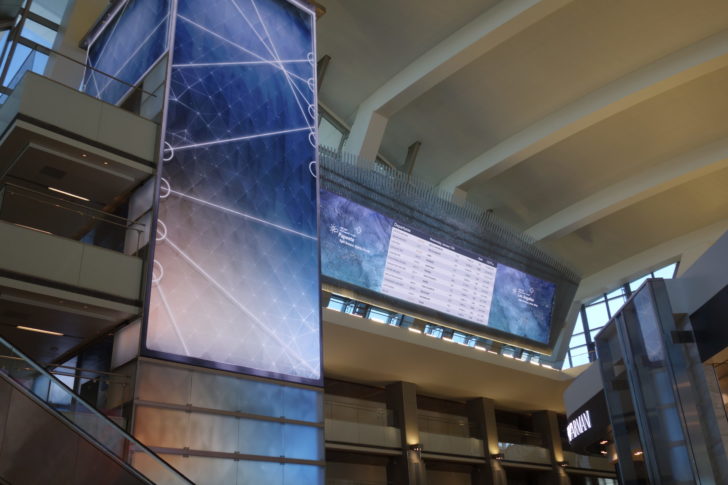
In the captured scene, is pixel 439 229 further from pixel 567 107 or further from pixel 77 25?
pixel 77 25

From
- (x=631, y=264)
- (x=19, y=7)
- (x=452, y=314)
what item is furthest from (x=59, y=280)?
(x=631, y=264)

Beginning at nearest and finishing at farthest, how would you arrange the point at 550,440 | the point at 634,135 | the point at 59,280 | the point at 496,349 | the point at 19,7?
the point at 59,280, the point at 19,7, the point at 496,349, the point at 634,135, the point at 550,440

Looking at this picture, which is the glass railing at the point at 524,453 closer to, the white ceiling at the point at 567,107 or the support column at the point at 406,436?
the support column at the point at 406,436

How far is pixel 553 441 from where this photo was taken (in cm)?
2369

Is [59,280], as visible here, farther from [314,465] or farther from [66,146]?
[314,465]

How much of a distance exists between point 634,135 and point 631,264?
7.35m

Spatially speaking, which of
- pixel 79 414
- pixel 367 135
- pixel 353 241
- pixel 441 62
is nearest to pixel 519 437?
pixel 353 241

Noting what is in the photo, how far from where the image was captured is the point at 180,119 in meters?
10.9

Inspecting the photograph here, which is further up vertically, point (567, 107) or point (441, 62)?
point (567, 107)

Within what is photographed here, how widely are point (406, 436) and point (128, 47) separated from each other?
12603 millimetres

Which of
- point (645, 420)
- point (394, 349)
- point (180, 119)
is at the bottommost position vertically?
point (645, 420)

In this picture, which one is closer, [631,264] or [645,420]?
[645,420]

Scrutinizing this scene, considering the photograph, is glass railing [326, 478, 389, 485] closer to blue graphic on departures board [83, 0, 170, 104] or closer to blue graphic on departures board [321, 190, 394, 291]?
blue graphic on departures board [321, 190, 394, 291]

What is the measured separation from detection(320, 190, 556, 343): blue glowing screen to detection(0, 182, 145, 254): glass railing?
5.11m
